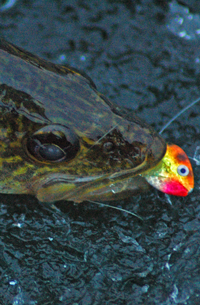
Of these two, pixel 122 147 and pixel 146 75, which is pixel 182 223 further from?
pixel 146 75

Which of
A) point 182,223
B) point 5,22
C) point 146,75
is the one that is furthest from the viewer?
point 5,22

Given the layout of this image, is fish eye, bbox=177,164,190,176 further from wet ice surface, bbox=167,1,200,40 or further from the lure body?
wet ice surface, bbox=167,1,200,40

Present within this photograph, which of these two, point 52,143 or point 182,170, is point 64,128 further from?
point 182,170

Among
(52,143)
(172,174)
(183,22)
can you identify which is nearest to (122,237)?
(172,174)

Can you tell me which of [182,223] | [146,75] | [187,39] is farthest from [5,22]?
[182,223]

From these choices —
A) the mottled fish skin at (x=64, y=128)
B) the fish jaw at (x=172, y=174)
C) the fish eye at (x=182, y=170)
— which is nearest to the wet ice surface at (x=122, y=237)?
the fish jaw at (x=172, y=174)

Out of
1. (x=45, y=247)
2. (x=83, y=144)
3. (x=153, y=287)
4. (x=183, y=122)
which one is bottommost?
(x=45, y=247)
